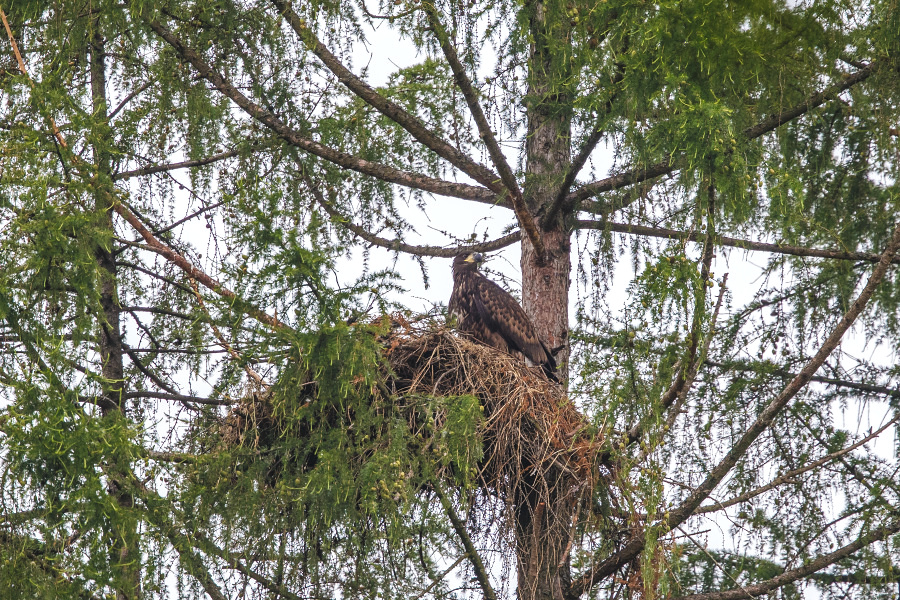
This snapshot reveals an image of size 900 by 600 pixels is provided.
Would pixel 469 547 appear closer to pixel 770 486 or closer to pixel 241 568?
pixel 241 568

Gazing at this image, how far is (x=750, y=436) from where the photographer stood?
5199 mm

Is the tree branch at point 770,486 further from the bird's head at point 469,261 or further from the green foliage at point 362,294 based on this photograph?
the bird's head at point 469,261

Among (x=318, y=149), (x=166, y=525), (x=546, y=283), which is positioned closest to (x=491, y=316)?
(x=546, y=283)

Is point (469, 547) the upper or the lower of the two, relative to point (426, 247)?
lower

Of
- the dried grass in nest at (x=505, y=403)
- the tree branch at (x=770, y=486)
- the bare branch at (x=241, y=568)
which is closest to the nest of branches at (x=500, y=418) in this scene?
the dried grass in nest at (x=505, y=403)

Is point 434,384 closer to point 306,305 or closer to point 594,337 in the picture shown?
point 306,305

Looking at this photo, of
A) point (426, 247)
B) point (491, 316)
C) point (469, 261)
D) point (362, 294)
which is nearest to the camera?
point (362, 294)

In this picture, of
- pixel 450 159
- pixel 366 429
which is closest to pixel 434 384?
pixel 366 429

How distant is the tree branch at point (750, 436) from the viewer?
5020 millimetres

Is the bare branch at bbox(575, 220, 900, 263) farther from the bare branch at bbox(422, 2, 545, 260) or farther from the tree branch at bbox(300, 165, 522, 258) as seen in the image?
the tree branch at bbox(300, 165, 522, 258)

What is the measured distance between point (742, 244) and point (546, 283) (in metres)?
1.60

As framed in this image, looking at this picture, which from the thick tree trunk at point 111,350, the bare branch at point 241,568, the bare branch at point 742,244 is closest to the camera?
the thick tree trunk at point 111,350

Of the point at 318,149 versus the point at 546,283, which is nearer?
the point at 318,149

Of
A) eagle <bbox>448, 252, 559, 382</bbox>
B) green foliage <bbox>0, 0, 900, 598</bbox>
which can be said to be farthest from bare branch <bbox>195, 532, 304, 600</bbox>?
eagle <bbox>448, 252, 559, 382</bbox>
